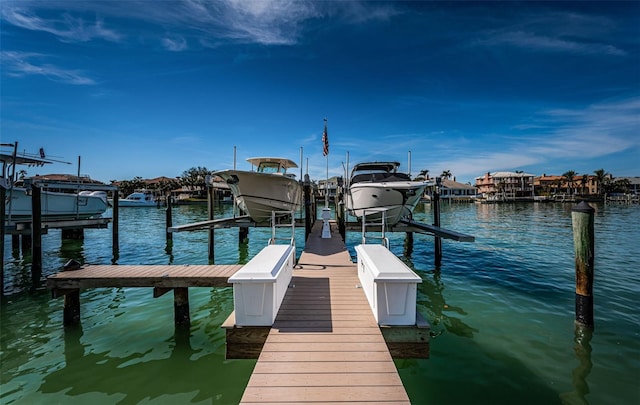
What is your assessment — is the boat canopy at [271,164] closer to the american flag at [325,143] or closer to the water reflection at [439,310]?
the american flag at [325,143]

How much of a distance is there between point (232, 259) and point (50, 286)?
9422 millimetres

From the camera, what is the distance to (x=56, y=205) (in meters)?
16.8

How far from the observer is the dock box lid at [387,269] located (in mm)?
4352

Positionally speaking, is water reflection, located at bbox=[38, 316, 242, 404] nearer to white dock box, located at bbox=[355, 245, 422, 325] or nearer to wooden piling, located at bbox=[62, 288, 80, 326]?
wooden piling, located at bbox=[62, 288, 80, 326]

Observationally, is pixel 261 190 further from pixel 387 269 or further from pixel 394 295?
pixel 394 295

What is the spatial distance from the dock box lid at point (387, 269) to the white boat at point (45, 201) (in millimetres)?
13836

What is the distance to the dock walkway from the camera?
3.01 m

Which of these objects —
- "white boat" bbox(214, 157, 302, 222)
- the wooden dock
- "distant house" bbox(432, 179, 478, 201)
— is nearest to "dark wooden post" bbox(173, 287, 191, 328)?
the wooden dock

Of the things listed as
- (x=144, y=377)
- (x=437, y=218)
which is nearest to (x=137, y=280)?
(x=144, y=377)

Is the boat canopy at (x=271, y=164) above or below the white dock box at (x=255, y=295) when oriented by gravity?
above

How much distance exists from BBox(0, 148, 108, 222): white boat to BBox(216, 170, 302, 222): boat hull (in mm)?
7554

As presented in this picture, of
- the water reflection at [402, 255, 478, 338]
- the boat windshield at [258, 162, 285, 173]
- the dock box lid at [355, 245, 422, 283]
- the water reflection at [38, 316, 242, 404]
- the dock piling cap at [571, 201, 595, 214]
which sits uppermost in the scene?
the boat windshield at [258, 162, 285, 173]

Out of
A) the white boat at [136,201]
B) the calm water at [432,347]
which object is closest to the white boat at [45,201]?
the calm water at [432,347]

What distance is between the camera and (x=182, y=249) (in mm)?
17859
